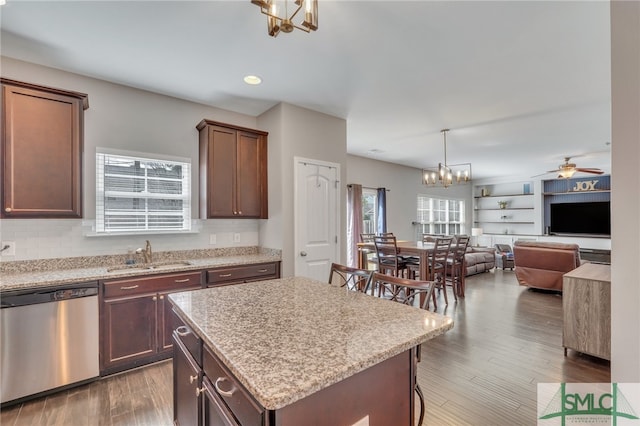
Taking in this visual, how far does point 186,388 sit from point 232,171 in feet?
8.13

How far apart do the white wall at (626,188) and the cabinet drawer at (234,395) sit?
1.98 meters

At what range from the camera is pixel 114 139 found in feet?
10.2

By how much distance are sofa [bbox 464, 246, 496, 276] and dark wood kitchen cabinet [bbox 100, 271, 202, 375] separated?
5993 mm

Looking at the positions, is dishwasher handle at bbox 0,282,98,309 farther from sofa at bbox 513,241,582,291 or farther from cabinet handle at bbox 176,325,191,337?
sofa at bbox 513,241,582,291

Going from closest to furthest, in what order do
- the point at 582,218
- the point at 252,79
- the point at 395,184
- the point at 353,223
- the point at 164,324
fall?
the point at 164,324, the point at 252,79, the point at 353,223, the point at 395,184, the point at 582,218

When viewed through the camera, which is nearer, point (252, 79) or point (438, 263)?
point (252, 79)

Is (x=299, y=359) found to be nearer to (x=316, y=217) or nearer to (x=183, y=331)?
(x=183, y=331)

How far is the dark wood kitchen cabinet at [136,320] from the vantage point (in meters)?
2.55

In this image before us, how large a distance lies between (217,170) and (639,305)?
3547 mm

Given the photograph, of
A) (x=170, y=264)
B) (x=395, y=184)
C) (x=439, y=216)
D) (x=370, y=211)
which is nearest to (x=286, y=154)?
(x=170, y=264)

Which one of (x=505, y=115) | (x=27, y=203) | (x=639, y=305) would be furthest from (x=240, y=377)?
(x=505, y=115)

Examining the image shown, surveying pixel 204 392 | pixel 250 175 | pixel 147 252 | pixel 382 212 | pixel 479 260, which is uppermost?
pixel 250 175

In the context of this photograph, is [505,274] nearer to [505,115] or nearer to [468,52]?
[505,115]
